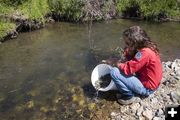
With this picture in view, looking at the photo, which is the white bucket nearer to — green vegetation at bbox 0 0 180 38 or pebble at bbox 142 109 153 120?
pebble at bbox 142 109 153 120

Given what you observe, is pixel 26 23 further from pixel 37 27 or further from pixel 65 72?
pixel 65 72

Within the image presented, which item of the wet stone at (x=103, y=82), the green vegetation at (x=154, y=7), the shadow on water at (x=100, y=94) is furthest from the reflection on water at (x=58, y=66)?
the green vegetation at (x=154, y=7)

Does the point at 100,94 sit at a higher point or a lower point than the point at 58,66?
lower

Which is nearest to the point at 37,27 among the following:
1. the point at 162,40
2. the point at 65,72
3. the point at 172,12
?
the point at 65,72

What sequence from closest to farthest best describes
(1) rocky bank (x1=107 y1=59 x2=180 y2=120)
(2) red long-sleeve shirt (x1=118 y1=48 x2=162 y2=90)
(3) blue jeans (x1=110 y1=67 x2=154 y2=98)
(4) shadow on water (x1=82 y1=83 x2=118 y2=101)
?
1. (2) red long-sleeve shirt (x1=118 y1=48 x2=162 y2=90)
2. (1) rocky bank (x1=107 y1=59 x2=180 y2=120)
3. (3) blue jeans (x1=110 y1=67 x2=154 y2=98)
4. (4) shadow on water (x1=82 y1=83 x2=118 y2=101)

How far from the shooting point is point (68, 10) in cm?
1083

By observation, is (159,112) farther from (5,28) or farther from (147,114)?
(5,28)

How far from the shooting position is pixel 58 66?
25.5 ft

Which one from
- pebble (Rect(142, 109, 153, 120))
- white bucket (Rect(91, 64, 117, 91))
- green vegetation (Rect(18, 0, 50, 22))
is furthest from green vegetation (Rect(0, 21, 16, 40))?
pebble (Rect(142, 109, 153, 120))

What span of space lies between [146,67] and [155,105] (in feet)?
2.53

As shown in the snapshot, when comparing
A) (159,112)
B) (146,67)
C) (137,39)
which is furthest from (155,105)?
(137,39)

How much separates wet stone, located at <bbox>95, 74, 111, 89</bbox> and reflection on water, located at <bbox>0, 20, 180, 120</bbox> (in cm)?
21

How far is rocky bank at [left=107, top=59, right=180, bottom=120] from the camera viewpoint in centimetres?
544

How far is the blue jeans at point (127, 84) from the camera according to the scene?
5.59m
